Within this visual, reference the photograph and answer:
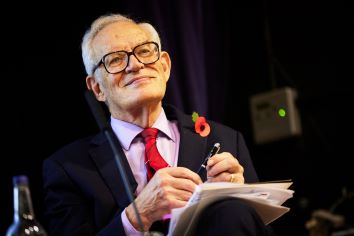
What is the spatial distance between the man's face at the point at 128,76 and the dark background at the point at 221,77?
614mm

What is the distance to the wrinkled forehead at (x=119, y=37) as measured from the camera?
222cm

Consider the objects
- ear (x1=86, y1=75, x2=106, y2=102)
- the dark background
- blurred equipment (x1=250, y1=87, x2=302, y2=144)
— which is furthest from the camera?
blurred equipment (x1=250, y1=87, x2=302, y2=144)

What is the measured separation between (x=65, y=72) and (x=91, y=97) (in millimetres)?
1181

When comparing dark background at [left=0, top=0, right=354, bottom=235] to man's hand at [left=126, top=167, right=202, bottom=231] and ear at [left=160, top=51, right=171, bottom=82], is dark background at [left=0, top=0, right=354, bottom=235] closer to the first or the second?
ear at [left=160, top=51, right=171, bottom=82]

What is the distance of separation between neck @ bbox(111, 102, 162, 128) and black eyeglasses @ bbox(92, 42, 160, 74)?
0.55 ft

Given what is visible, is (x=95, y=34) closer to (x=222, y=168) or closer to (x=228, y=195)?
(x=222, y=168)

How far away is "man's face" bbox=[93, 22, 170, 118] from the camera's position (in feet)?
7.13

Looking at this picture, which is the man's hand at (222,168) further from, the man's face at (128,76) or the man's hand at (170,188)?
the man's face at (128,76)

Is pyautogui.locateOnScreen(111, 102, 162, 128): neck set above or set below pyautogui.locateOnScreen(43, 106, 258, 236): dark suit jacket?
above

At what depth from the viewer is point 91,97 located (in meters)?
1.73

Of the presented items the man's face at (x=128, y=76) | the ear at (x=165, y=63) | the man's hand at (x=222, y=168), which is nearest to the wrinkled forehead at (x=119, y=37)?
the man's face at (x=128, y=76)

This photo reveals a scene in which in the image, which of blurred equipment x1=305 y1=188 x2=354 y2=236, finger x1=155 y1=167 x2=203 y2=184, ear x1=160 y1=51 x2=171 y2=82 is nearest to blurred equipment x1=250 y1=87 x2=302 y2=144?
blurred equipment x1=305 y1=188 x2=354 y2=236

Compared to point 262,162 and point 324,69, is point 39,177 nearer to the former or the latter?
point 262,162

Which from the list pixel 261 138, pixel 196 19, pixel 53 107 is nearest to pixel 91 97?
pixel 53 107
